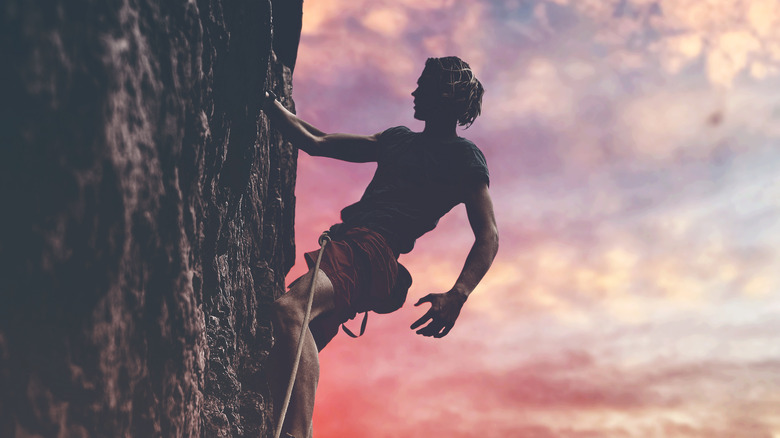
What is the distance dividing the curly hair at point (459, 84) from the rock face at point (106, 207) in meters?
1.45

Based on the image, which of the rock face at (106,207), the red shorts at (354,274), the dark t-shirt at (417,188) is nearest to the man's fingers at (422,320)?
the red shorts at (354,274)

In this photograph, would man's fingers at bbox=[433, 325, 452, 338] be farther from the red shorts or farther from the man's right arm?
the man's right arm

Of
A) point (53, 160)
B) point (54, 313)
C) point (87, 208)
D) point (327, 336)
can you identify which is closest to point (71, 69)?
point (53, 160)

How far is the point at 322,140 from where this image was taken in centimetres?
475

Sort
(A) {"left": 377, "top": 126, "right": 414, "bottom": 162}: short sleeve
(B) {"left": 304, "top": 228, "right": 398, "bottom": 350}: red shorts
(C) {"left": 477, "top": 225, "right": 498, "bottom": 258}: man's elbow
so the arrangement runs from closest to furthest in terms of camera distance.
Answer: (B) {"left": 304, "top": 228, "right": 398, "bottom": 350}: red shorts, (C) {"left": 477, "top": 225, "right": 498, "bottom": 258}: man's elbow, (A) {"left": 377, "top": 126, "right": 414, "bottom": 162}: short sleeve

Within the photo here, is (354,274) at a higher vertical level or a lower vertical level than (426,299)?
higher

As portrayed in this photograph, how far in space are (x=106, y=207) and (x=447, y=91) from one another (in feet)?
8.57

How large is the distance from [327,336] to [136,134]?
1.91 metres

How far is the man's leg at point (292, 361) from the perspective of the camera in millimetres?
3436

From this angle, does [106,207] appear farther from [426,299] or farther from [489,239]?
[489,239]

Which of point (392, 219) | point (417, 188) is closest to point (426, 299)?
point (392, 219)

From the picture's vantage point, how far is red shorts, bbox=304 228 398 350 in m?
3.79

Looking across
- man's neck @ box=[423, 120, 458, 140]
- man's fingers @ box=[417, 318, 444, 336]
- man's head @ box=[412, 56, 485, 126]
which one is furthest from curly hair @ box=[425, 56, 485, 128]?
man's fingers @ box=[417, 318, 444, 336]

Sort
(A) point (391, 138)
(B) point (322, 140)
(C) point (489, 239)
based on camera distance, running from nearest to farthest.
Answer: (C) point (489, 239) < (A) point (391, 138) < (B) point (322, 140)
